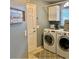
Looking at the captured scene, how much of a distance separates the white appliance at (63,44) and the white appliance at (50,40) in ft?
0.85

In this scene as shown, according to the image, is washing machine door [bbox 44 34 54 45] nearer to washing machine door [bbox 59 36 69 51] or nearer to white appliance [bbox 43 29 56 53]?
white appliance [bbox 43 29 56 53]

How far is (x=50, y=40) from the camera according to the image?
466 cm

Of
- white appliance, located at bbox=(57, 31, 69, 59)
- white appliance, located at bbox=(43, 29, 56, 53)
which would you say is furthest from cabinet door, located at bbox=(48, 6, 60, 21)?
white appliance, located at bbox=(57, 31, 69, 59)

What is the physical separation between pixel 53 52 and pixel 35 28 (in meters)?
1.33

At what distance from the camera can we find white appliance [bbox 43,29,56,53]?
14.6ft

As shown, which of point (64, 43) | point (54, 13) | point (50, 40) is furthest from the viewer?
point (54, 13)

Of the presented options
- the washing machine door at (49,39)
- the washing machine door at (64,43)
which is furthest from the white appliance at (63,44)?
the washing machine door at (49,39)

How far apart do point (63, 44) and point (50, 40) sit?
0.76m

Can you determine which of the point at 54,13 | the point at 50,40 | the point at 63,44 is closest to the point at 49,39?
the point at 50,40

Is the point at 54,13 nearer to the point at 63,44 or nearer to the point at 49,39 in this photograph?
the point at 49,39

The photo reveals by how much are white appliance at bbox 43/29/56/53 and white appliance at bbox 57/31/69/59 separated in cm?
26

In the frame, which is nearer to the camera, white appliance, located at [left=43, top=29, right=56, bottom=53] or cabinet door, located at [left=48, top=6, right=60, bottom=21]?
white appliance, located at [left=43, top=29, right=56, bottom=53]

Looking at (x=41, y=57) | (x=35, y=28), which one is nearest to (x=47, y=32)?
(x=35, y=28)

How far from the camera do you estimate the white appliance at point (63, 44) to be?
387 cm
